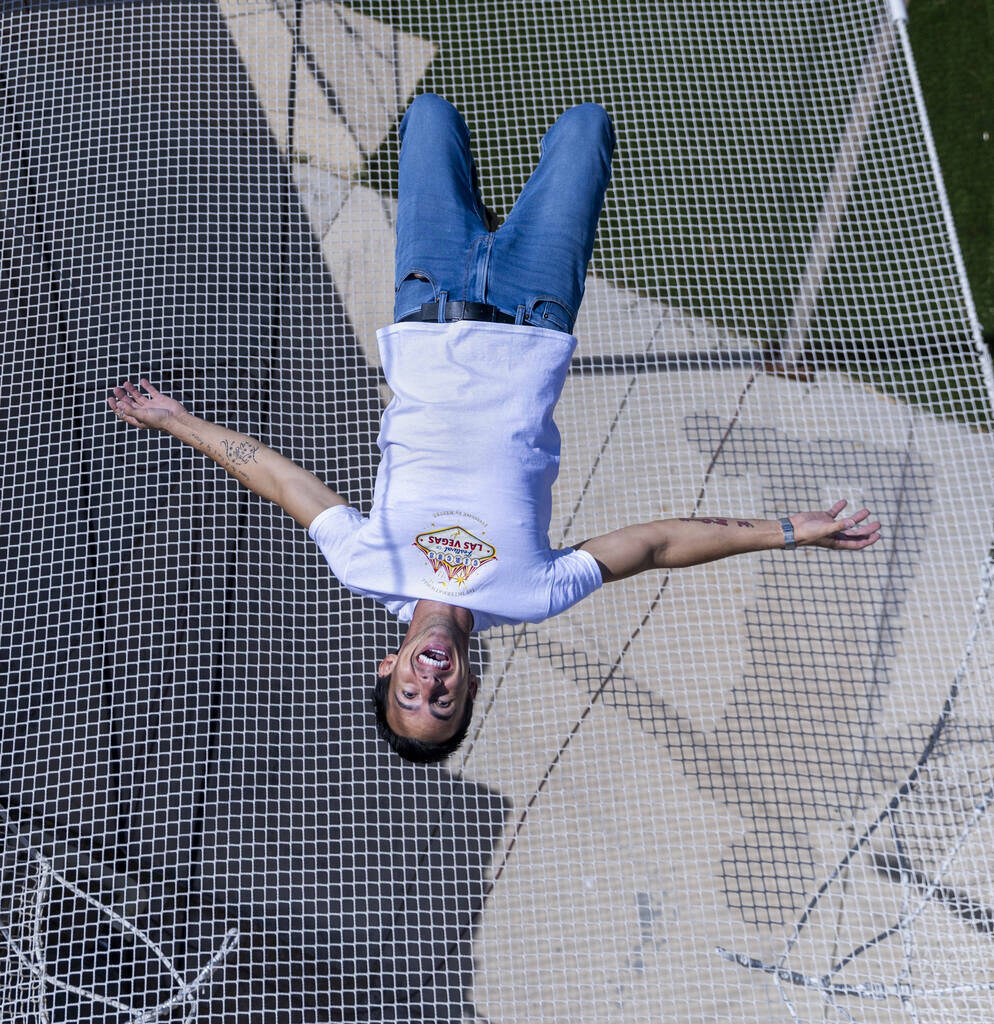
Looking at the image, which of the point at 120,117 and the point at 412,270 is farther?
the point at 120,117

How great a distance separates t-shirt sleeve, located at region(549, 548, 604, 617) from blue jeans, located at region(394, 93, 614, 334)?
1.61ft

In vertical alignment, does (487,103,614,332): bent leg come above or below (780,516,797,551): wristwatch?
above

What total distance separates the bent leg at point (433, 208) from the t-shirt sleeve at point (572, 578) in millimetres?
605

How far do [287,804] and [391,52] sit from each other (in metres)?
2.97

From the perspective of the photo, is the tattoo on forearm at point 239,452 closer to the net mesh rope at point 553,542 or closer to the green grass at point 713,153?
the net mesh rope at point 553,542

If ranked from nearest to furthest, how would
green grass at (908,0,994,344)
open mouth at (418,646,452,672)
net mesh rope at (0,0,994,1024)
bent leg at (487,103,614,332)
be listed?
open mouth at (418,646,452,672) → bent leg at (487,103,614,332) → net mesh rope at (0,0,994,1024) → green grass at (908,0,994,344)

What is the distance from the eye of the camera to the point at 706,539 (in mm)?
2027

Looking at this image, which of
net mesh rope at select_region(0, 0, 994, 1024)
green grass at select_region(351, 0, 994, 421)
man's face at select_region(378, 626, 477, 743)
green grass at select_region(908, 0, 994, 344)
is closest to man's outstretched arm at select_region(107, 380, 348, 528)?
man's face at select_region(378, 626, 477, 743)

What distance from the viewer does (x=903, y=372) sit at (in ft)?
11.6

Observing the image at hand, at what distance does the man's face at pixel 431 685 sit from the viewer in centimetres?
173

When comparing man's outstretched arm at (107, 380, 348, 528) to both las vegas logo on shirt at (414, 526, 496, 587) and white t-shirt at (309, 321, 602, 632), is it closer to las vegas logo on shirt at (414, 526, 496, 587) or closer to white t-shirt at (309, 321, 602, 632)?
white t-shirt at (309, 321, 602, 632)

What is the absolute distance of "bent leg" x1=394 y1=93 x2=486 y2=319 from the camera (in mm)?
1956

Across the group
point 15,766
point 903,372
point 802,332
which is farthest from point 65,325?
point 903,372

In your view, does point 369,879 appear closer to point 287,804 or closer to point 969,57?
point 287,804
